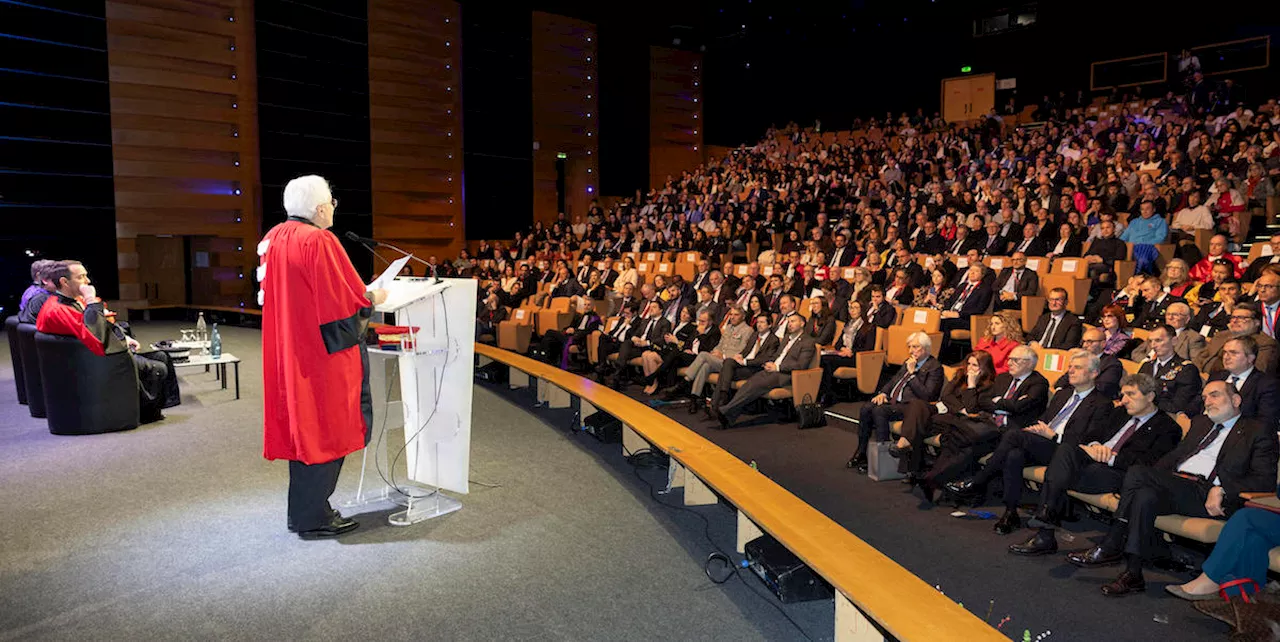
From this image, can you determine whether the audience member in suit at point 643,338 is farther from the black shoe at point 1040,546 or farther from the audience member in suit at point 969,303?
the black shoe at point 1040,546

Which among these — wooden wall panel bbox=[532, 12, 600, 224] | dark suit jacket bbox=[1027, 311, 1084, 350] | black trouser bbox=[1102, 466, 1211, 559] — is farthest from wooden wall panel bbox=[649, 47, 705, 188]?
black trouser bbox=[1102, 466, 1211, 559]

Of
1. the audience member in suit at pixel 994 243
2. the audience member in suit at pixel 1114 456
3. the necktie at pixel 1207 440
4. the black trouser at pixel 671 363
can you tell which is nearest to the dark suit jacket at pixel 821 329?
the black trouser at pixel 671 363

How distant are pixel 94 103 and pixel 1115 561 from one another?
14.6 meters

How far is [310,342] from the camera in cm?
334

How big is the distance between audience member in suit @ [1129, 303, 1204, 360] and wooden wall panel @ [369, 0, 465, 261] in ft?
44.3

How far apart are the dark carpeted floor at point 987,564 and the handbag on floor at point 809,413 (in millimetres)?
621

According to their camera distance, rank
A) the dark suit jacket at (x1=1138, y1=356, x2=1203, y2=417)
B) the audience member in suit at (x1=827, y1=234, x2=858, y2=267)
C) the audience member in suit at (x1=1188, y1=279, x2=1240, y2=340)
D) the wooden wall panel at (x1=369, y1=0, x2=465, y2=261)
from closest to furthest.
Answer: the dark suit jacket at (x1=1138, y1=356, x2=1203, y2=417), the audience member in suit at (x1=1188, y1=279, x2=1240, y2=340), the audience member in suit at (x1=827, y1=234, x2=858, y2=267), the wooden wall panel at (x1=369, y1=0, x2=465, y2=261)

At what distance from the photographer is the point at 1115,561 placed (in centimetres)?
343

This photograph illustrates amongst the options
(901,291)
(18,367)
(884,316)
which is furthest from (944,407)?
(18,367)

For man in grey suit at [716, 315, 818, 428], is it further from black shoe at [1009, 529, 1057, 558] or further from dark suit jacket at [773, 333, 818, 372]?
black shoe at [1009, 529, 1057, 558]

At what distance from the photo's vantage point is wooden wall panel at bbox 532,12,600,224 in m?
17.5

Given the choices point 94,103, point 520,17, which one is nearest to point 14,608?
point 94,103

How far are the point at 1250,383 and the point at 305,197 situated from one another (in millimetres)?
4388

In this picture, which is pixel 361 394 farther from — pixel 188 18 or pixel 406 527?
pixel 188 18
